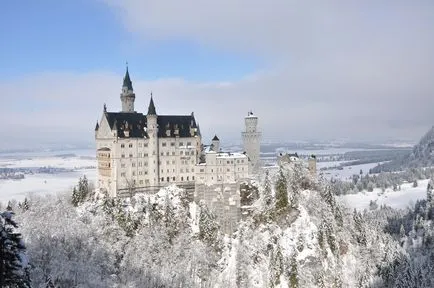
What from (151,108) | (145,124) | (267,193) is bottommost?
(267,193)

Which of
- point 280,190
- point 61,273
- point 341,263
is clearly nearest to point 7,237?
point 61,273

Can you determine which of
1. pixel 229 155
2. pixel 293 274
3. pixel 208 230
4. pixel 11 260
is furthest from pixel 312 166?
pixel 11 260

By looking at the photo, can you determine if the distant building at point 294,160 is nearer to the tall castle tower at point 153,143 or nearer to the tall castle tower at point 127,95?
the tall castle tower at point 153,143

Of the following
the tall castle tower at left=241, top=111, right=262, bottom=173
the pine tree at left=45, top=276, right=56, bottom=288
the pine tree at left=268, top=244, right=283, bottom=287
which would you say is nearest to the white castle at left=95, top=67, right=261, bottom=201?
the tall castle tower at left=241, top=111, right=262, bottom=173

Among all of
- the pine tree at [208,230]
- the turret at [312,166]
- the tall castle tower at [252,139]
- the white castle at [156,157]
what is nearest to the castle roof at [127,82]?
the white castle at [156,157]

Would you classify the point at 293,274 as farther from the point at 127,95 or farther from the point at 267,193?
the point at 127,95
